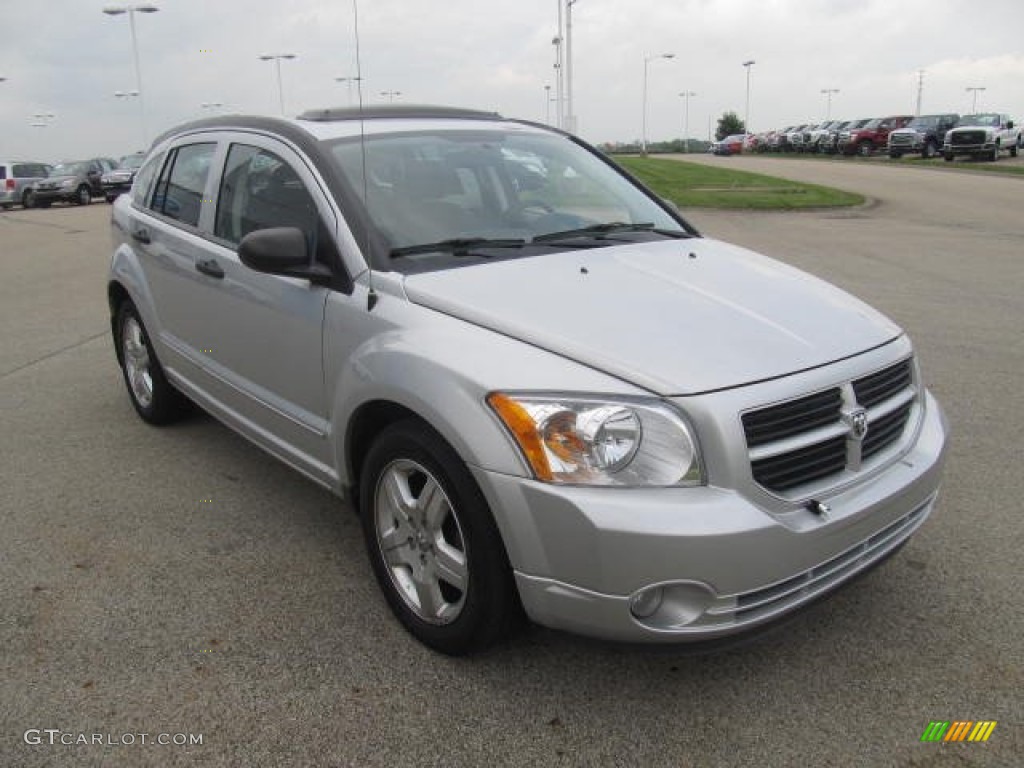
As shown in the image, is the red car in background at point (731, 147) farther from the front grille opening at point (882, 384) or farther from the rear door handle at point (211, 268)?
the front grille opening at point (882, 384)

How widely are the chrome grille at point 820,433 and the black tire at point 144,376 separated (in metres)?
3.71

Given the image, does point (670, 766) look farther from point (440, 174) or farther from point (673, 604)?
point (440, 174)

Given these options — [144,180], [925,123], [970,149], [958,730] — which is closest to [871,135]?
[925,123]

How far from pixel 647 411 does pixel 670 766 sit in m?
0.97

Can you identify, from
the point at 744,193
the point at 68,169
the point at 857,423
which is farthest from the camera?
the point at 68,169

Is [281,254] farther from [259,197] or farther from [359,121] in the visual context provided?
[359,121]

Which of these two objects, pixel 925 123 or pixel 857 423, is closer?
pixel 857 423

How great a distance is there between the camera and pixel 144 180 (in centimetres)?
530

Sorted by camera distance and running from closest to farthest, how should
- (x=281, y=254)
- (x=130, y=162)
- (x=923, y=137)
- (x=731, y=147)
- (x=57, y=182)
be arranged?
(x=281, y=254) → (x=57, y=182) → (x=130, y=162) → (x=923, y=137) → (x=731, y=147)

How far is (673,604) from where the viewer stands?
2.39 metres

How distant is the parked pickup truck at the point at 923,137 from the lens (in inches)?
1671

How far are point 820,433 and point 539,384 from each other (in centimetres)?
84

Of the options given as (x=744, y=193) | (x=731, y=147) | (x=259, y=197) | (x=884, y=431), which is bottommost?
(x=884, y=431)

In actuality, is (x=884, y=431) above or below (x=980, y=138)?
below
